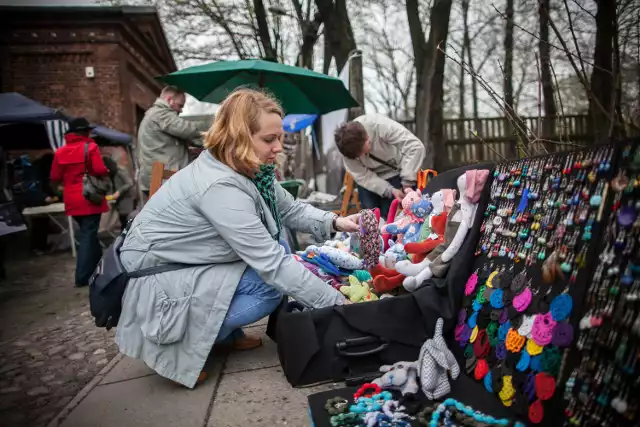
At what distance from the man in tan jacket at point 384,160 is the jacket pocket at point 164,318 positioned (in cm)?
236

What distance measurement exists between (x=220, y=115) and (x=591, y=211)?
1555 mm

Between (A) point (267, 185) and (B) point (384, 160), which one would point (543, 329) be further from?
(B) point (384, 160)

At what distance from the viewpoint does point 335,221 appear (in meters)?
2.70

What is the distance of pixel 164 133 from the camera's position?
4914 millimetres

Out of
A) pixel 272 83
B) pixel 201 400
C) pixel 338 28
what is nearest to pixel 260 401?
pixel 201 400

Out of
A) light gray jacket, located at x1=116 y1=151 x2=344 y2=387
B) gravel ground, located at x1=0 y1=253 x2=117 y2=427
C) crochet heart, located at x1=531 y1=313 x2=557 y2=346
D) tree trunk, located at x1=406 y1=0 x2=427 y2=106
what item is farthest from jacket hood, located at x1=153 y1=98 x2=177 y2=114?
tree trunk, located at x1=406 y1=0 x2=427 y2=106

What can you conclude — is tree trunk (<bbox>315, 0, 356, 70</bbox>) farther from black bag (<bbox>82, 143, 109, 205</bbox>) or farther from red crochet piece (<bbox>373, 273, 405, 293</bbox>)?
red crochet piece (<bbox>373, 273, 405, 293</bbox>)

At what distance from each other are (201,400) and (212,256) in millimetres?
626

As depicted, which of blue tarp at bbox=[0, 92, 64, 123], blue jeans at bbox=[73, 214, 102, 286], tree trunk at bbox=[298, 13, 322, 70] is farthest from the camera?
tree trunk at bbox=[298, 13, 322, 70]

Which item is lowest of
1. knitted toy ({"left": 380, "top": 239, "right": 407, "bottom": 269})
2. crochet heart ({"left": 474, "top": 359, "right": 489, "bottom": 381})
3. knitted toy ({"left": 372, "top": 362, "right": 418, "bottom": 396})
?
knitted toy ({"left": 372, "top": 362, "right": 418, "bottom": 396})

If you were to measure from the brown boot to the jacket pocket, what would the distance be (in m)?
0.56

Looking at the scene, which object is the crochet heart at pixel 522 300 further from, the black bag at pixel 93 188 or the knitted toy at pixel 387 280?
the black bag at pixel 93 188

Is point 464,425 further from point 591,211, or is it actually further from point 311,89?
point 311,89

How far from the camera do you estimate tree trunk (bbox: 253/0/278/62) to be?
12.4 metres
